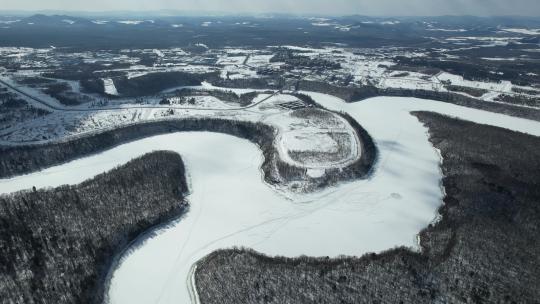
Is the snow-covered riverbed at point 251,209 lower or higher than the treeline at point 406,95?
lower

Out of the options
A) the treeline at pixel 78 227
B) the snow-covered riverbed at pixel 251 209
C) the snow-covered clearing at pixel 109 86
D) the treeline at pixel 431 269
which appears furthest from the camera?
the snow-covered clearing at pixel 109 86

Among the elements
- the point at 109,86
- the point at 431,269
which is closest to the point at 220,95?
the point at 109,86

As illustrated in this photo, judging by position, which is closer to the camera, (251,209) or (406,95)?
(251,209)

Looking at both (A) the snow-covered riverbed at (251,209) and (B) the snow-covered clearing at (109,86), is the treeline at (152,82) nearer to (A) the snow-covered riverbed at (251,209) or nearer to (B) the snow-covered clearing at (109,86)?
(B) the snow-covered clearing at (109,86)

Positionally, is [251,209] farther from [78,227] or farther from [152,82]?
[152,82]

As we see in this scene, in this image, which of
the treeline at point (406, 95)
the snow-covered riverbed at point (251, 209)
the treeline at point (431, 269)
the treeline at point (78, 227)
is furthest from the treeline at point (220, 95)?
the treeline at point (431, 269)

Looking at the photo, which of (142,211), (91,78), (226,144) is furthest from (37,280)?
(91,78)

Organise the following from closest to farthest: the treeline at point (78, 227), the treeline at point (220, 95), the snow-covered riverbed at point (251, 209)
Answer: the treeline at point (78, 227) → the snow-covered riverbed at point (251, 209) → the treeline at point (220, 95)

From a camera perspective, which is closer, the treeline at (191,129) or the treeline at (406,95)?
the treeline at (191,129)
